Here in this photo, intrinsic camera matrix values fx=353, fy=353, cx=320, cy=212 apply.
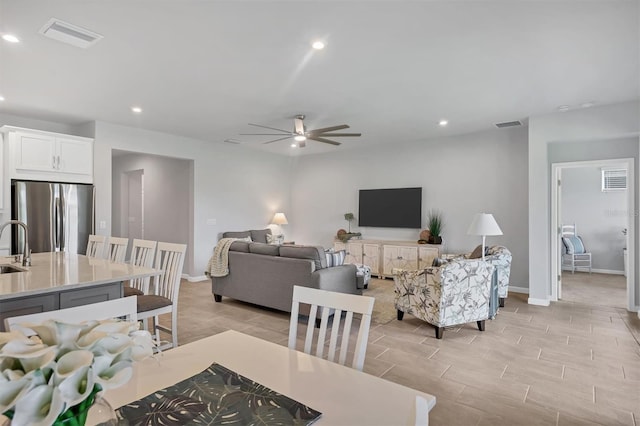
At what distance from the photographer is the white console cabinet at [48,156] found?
4.58 metres

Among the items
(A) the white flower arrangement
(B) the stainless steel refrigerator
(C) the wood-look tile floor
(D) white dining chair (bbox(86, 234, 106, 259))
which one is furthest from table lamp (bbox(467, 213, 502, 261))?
(B) the stainless steel refrigerator

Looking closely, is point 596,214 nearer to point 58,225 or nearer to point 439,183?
point 439,183

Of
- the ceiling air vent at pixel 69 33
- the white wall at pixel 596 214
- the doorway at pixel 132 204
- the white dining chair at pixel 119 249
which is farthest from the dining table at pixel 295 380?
the white wall at pixel 596 214

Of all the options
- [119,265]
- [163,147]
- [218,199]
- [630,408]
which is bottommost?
[630,408]

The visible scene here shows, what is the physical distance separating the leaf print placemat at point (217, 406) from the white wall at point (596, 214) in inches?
335

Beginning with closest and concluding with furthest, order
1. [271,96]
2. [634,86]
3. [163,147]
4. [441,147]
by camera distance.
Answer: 1. [634,86]
2. [271,96]
3. [163,147]
4. [441,147]

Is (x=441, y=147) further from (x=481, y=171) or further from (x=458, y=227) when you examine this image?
(x=458, y=227)

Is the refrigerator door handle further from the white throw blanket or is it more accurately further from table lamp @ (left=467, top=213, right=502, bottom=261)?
table lamp @ (left=467, top=213, right=502, bottom=261)

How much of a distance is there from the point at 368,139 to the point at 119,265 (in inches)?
202

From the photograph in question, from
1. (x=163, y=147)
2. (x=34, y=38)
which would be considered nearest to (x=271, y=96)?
(x=34, y=38)

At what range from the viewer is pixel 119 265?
2818 mm

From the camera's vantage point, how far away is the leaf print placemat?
97cm

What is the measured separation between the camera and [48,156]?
484 centimetres

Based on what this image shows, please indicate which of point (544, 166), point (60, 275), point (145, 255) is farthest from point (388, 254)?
point (60, 275)
